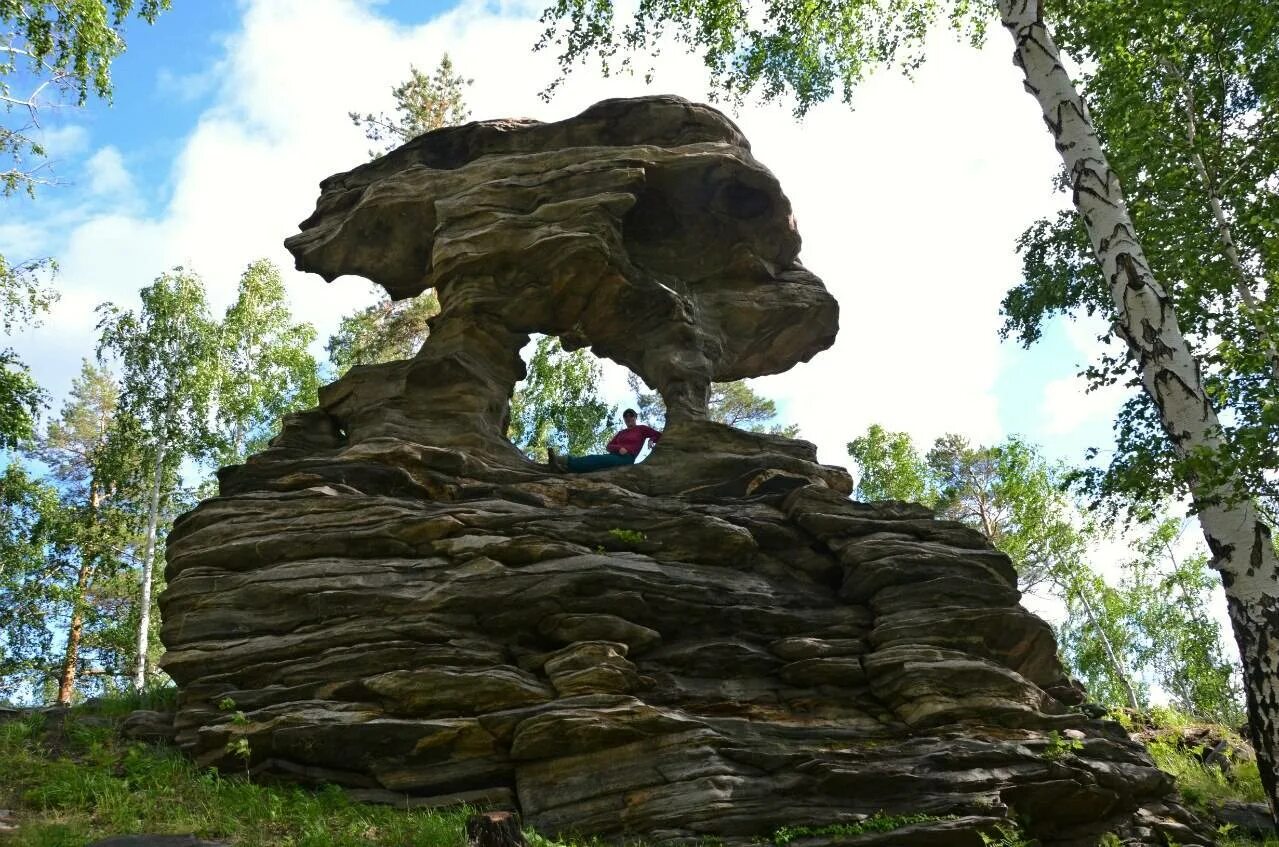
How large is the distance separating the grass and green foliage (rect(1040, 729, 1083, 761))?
6848mm

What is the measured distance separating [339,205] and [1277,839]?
1764cm

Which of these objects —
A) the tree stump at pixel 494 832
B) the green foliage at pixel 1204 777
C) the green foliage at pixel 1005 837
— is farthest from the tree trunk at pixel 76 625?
the green foliage at pixel 1204 777

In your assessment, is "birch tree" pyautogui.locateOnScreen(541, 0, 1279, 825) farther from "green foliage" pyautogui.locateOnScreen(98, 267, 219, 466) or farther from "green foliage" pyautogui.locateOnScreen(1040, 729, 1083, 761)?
"green foliage" pyautogui.locateOnScreen(98, 267, 219, 466)

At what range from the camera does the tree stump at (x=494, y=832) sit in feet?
24.5

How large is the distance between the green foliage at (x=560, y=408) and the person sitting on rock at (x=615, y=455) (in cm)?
1151

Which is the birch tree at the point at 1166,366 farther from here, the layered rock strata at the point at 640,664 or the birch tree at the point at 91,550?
the birch tree at the point at 91,550

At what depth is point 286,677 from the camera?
10898mm

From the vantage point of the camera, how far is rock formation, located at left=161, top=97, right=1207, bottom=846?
10164mm

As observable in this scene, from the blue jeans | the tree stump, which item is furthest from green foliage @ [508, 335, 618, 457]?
the tree stump

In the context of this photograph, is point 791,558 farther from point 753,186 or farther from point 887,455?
point 887,455

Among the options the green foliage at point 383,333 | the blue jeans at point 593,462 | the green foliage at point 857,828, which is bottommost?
the green foliage at point 857,828

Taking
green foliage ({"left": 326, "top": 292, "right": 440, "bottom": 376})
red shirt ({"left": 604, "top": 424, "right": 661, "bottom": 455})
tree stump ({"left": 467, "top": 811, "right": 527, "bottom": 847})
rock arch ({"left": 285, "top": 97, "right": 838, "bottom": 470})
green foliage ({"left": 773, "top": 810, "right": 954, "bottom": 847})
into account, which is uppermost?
green foliage ({"left": 326, "top": 292, "right": 440, "bottom": 376})

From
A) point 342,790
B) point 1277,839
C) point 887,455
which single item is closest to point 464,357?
point 342,790

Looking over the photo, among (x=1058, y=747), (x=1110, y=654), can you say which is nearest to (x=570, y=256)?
(x=1058, y=747)
